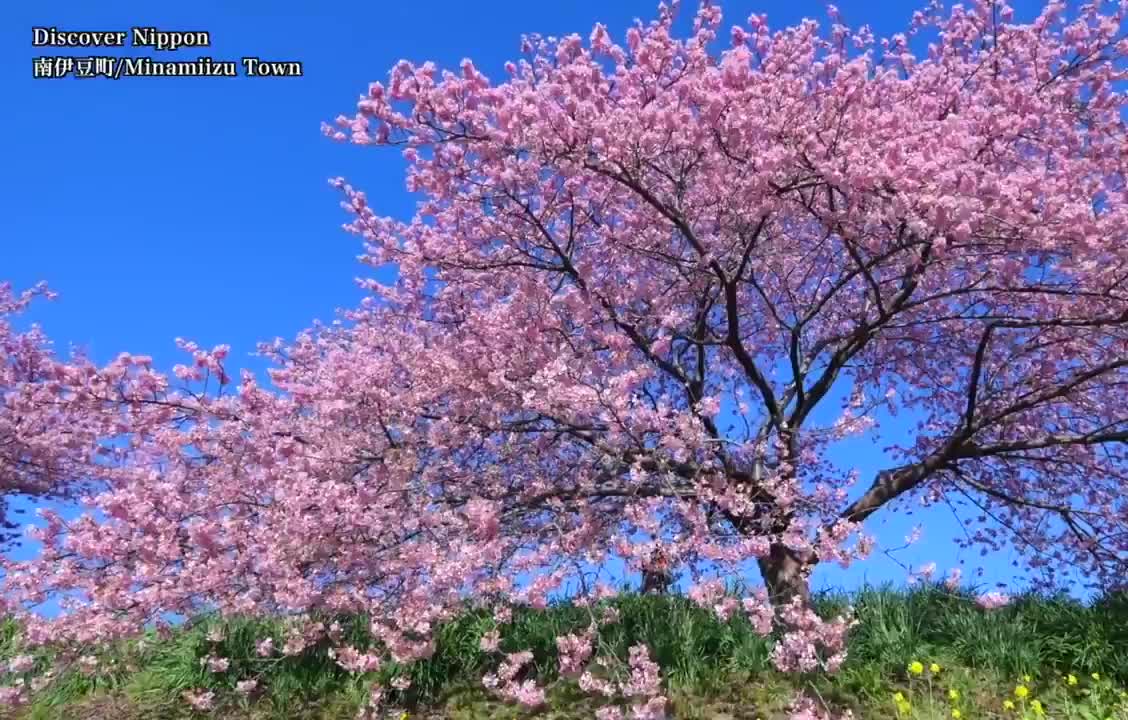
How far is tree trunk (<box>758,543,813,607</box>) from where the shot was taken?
814 centimetres

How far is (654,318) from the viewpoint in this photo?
8234 mm

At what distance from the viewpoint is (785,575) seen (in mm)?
8305

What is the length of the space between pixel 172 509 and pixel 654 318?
Answer: 4.40 meters

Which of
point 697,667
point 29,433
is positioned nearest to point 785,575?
point 697,667

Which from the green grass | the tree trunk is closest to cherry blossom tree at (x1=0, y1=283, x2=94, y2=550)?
the green grass

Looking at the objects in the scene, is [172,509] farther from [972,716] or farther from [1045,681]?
[1045,681]

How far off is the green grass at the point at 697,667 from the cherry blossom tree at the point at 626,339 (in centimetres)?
39

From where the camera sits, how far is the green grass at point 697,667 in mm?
7098

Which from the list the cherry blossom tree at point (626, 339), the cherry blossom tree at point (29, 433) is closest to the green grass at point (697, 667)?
the cherry blossom tree at point (626, 339)

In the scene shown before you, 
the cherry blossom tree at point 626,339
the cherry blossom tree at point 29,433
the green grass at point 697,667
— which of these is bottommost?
the green grass at point 697,667

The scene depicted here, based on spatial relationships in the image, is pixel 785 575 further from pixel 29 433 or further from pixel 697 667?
pixel 29 433

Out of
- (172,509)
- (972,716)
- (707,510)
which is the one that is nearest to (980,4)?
(707,510)

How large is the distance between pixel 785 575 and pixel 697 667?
4.90 ft

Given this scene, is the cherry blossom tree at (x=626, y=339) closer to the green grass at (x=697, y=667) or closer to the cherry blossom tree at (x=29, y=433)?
the green grass at (x=697, y=667)
